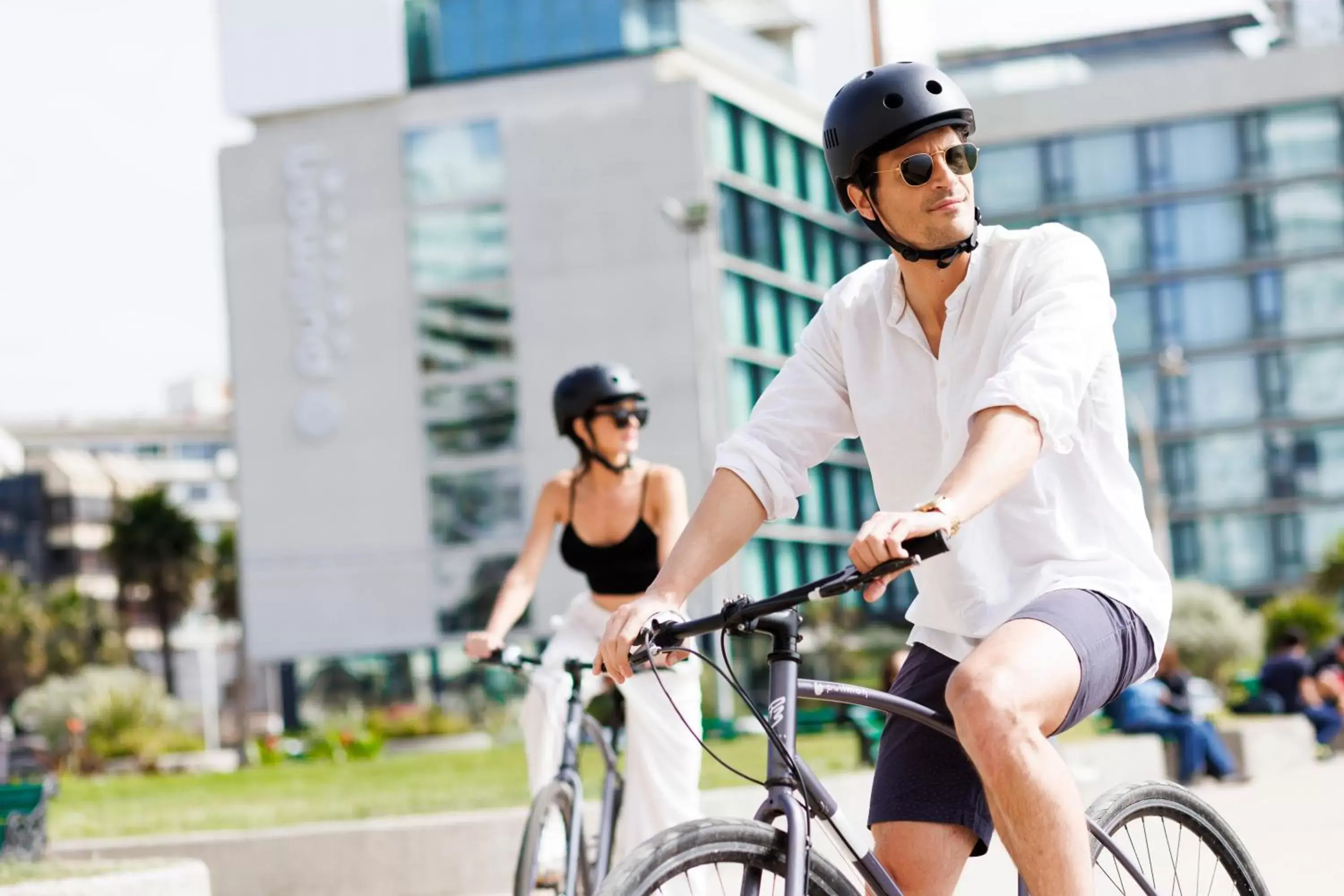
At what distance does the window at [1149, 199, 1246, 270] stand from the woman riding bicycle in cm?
6653

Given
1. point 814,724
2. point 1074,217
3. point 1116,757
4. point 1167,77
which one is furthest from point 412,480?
point 1116,757

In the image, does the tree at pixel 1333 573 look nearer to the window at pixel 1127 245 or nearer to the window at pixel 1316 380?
the window at pixel 1316 380

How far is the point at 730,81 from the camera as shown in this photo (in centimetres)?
6494

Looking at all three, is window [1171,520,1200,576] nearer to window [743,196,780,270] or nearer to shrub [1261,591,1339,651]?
shrub [1261,591,1339,651]

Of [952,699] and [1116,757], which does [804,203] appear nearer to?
[1116,757]

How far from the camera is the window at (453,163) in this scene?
64.7 meters

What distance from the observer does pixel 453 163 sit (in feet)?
215

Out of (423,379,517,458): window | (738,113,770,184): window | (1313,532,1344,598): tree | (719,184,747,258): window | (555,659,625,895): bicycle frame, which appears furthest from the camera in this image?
(1313,532,1344,598): tree

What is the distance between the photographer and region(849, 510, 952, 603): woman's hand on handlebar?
2947 millimetres

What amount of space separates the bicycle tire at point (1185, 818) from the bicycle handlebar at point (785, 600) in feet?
3.75

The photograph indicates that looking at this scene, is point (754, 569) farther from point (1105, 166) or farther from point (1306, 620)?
point (1105, 166)

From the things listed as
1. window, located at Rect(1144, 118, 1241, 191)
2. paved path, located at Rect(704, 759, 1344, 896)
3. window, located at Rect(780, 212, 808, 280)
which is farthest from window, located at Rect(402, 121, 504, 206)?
paved path, located at Rect(704, 759, 1344, 896)

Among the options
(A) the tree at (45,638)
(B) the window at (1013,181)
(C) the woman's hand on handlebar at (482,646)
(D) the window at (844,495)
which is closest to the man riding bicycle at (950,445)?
(C) the woman's hand on handlebar at (482,646)

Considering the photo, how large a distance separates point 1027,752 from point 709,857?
0.52 metres
